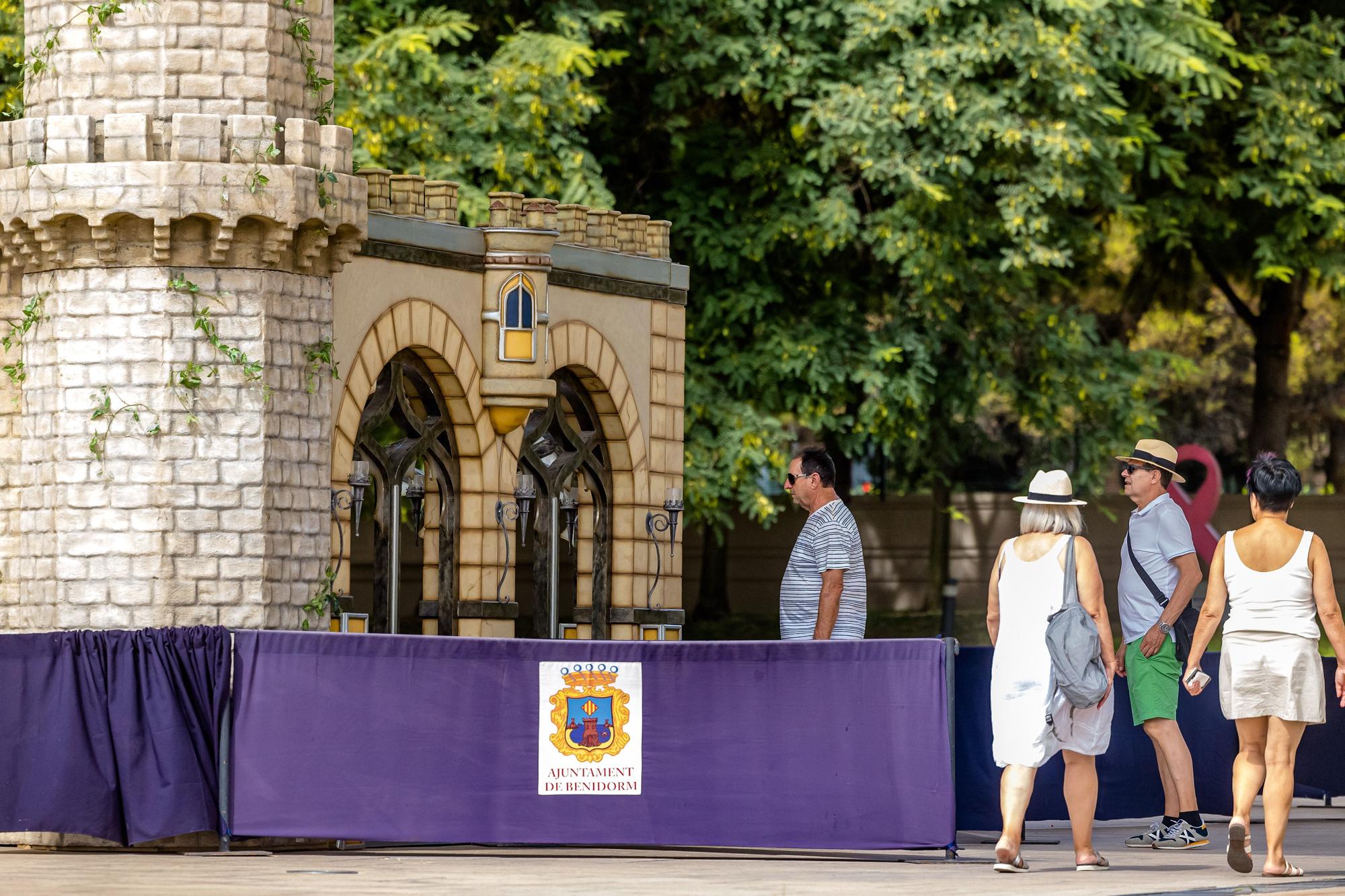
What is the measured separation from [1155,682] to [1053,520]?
5.13 feet

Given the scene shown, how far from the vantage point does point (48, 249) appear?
1172cm

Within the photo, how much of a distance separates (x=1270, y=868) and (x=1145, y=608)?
5.99ft

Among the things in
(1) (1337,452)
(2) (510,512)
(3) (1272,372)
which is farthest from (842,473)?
(1) (1337,452)

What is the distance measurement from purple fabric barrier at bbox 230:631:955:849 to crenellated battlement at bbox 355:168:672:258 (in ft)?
13.4

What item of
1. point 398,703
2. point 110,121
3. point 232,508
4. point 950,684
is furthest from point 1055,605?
point 110,121

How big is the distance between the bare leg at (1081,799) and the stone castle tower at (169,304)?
4222mm

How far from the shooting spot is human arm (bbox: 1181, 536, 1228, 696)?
10000 mm

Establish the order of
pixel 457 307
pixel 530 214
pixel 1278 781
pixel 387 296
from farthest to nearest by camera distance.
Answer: pixel 530 214
pixel 457 307
pixel 387 296
pixel 1278 781

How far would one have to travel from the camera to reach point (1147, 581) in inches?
450

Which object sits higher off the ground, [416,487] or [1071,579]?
[416,487]

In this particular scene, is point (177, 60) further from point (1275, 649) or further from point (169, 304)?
point (1275, 649)

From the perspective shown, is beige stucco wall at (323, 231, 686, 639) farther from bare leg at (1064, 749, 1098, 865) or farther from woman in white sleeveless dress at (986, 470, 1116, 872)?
bare leg at (1064, 749, 1098, 865)

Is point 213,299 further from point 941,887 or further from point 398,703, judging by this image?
point 941,887

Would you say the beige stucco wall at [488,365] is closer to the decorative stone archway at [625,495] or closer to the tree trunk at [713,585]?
the decorative stone archway at [625,495]
